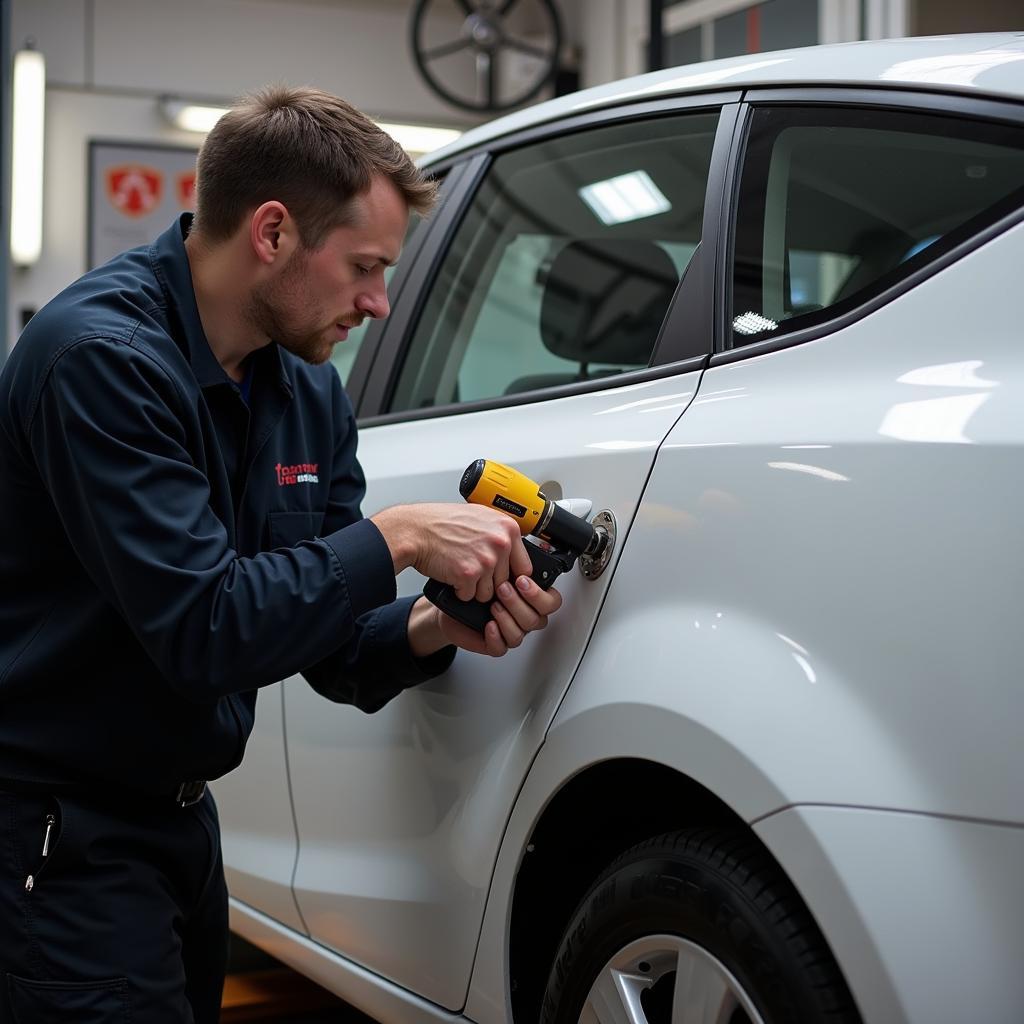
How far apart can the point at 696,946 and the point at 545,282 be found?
1177mm

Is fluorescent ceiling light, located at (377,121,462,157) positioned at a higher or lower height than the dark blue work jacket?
higher

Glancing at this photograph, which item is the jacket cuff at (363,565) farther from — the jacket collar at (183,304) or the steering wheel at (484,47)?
the steering wheel at (484,47)

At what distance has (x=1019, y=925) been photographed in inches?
38.4

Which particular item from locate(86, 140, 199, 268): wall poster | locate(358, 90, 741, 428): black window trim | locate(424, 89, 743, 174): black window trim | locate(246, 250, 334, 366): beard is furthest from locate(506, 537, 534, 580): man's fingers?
locate(86, 140, 199, 268): wall poster

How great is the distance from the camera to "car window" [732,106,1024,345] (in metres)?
1.21

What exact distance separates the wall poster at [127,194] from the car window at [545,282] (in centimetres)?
597

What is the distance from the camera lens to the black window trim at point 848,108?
1.15m

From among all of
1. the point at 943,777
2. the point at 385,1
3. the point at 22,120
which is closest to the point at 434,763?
the point at 943,777

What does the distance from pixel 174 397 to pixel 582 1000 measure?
741mm

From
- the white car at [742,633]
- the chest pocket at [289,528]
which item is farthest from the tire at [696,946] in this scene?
the chest pocket at [289,528]

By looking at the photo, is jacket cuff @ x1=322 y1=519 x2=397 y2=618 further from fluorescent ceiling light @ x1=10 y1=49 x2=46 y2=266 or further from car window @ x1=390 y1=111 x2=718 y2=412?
fluorescent ceiling light @ x1=10 y1=49 x2=46 y2=266

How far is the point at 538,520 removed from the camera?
1372 millimetres

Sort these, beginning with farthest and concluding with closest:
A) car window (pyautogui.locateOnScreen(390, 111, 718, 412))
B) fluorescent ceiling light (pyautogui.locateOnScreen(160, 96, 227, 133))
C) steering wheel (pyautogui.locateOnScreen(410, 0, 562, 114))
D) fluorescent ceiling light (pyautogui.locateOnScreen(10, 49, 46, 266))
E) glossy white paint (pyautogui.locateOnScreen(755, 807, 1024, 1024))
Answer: steering wheel (pyautogui.locateOnScreen(410, 0, 562, 114)) → fluorescent ceiling light (pyautogui.locateOnScreen(160, 96, 227, 133)) → fluorescent ceiling light (pyautogui.locateOnScreen(10, 49, 46, 266)) → car window (pyautogui.locateOnScreen(390, 111, 718, 412)) → glossy white paint (pyautogui.locateOnScreen(755, 807, 1024, 1024))

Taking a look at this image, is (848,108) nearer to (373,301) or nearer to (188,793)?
(373,301)
